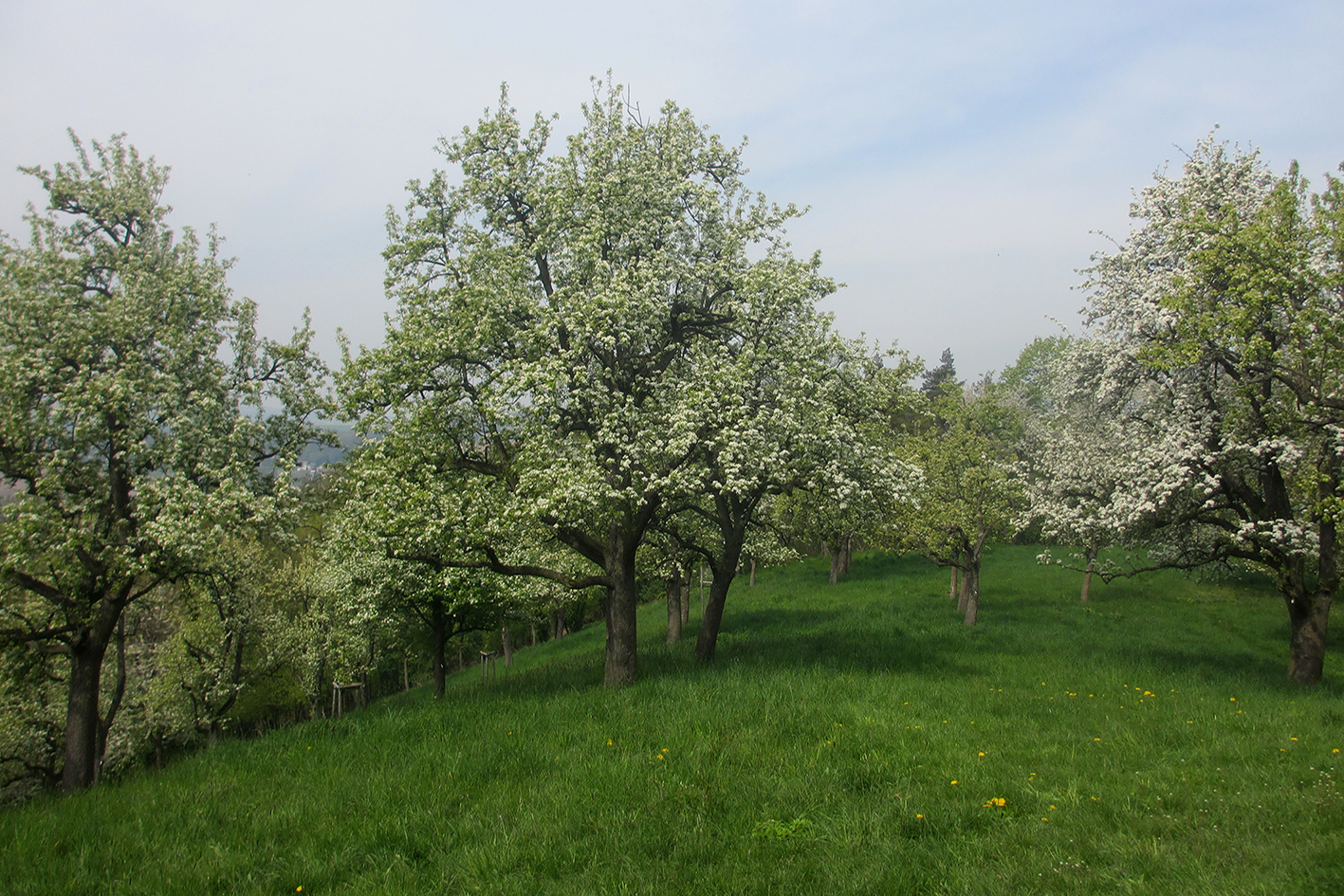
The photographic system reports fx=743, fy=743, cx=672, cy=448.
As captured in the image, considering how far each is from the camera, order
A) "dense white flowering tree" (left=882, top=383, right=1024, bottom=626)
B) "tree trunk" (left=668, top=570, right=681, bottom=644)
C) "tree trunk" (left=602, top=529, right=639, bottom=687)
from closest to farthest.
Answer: "tree trunk" (left=602, top=529, right=639, bottom=687), "dense white flowering tree" (left=882, top=383, right=1024, bottom=626), "tree trunk" (left=668, top=570, right=681, bottom=644)

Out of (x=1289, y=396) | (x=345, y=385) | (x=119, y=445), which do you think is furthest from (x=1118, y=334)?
(x=119, y=445)

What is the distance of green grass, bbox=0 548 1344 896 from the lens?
732 cm

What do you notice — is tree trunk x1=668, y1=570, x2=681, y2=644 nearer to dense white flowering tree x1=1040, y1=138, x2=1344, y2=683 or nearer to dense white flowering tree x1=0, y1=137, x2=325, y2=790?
dense white flowering tree x1=1040, y1=138, x2=1344, y2=683

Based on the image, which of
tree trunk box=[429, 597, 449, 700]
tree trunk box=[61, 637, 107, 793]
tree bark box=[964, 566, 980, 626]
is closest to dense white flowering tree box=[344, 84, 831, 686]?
tree trunk box=[61, 637, 107, 793]

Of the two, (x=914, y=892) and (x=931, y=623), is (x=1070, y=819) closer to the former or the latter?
(x=914, y=892)

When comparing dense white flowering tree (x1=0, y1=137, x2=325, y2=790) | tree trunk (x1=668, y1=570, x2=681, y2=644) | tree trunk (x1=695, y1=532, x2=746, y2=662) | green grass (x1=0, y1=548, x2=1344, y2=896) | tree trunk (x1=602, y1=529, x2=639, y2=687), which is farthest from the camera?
tree trunk (x1=668, y1=570, x2=681, y2=644)

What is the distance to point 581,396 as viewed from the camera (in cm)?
1579

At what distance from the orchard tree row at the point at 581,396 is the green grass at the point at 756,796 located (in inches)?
152

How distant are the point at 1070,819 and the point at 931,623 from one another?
20.2 meters

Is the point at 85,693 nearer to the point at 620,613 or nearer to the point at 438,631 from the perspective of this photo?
the point at 620,613

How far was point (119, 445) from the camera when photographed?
14.5 metres

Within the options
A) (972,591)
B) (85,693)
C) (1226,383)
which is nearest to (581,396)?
(85,693)

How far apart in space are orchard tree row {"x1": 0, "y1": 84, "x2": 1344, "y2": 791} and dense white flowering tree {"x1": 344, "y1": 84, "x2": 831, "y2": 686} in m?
0.09

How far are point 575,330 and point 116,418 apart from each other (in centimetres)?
919
